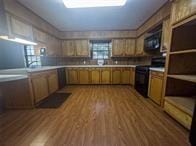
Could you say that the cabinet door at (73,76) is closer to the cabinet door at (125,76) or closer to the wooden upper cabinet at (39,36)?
the wooden upper cabinet at (39,36)

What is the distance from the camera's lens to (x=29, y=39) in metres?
2.86

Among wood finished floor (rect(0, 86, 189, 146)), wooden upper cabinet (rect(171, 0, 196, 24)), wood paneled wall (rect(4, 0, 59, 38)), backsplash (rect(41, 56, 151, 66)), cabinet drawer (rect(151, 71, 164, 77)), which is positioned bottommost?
wood finished floor (rect(0, 86, 189, 146))

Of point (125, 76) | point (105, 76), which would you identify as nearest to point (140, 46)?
point (125, 76)

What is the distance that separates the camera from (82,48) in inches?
201

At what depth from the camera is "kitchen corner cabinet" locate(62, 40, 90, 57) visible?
507 centimetres

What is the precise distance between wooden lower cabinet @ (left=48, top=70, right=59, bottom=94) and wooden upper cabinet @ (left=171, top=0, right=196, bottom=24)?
3.51m

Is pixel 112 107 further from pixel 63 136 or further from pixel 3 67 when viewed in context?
pixel 3 67

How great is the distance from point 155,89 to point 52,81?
125 inches

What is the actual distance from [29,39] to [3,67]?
94cm

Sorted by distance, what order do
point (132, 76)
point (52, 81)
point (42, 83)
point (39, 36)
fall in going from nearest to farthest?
1. point (42, 83)
2. point (39, 36)
3. point (52, 81)
4. point (132, 76)

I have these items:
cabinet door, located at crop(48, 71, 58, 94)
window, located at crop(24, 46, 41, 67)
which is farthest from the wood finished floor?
window, located at crop(24, 46, 41, 67)

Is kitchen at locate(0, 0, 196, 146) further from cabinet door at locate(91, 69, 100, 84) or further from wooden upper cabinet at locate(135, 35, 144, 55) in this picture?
cabinet door at locate(91, 69, 100, 84)

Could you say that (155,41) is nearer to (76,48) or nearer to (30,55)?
(76,48)

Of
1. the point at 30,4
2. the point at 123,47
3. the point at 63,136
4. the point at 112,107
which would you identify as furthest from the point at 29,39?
the point at 123,47
